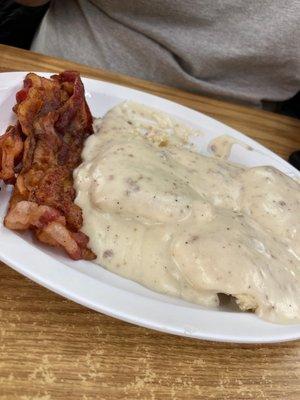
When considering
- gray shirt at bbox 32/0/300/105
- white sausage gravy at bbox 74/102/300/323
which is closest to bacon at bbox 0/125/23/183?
white sausage gravy at bbox 74/102/300/323

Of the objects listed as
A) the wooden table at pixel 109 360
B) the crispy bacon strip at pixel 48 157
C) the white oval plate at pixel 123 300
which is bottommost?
the wooden table at pixel 109 360

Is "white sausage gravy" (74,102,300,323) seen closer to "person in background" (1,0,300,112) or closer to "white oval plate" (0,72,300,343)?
"white oval plate" (0,72,300,343)

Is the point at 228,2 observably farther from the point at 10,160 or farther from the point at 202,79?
the point at 10,160

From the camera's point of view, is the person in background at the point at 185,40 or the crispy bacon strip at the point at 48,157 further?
the person in background at the point at 185,40

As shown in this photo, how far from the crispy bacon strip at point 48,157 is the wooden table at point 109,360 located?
12 centimetres

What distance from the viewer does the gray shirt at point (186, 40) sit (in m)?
1.51

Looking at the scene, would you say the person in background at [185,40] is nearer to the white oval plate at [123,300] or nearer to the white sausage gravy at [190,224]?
the white sausage gravy at [190,224]

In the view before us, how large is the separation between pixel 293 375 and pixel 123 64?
1069 mm

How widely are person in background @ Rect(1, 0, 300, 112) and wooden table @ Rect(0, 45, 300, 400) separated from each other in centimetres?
89

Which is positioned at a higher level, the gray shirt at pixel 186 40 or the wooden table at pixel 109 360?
the gray shirt at pixel 186 40

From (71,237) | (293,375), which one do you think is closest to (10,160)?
(71,237)

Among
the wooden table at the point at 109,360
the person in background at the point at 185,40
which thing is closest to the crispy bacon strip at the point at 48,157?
the wooden table at the point at 109,360

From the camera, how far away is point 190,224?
100 centimetres

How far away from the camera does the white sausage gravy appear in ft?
3.10
